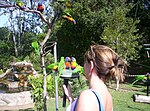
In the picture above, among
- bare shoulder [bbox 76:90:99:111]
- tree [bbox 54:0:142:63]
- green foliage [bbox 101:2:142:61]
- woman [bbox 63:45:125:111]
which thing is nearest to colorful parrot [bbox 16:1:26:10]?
tree [bbox 54:0:142:63]

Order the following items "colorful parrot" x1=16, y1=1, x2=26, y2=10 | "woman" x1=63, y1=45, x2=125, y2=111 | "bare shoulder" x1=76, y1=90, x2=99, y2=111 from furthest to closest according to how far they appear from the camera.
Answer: "colorful parrot" x1=16, y1=1, x2=26, y2=10 < "woman" x1=63, y1=45, x2=125, y2=111 < "bare shoulder" x1=76, y1=90, x2=99, y2=111

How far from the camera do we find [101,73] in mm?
1209

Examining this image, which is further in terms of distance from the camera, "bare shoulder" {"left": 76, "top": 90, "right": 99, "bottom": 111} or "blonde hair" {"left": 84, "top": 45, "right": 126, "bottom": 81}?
"blonde hair" {"left": 84, "top": 45, "right": 126, "bottom": 81}

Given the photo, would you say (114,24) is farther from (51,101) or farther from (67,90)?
(67,90)

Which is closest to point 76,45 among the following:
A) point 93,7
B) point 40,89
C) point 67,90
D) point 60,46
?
point 60,46

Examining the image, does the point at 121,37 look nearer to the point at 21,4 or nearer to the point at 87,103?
the point at 21,4

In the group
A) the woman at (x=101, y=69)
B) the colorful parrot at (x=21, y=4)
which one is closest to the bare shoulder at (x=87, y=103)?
the woman at (x=101, y=69)

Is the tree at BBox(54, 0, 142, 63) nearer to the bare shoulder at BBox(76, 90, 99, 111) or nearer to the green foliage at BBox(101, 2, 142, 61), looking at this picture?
the green foliage at BBox(101, 2, 142, 61)

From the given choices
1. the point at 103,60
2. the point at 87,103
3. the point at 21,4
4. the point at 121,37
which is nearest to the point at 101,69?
the point at 103,60

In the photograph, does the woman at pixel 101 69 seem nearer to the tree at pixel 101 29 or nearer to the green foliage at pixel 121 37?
the tree at pixel 101 29

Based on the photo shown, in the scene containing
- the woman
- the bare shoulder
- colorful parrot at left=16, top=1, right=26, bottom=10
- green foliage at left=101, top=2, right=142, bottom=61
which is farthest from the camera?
green foliage at left=101, top=2, right=142, bottom=61

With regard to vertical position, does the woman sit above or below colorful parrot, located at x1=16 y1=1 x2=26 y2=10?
below

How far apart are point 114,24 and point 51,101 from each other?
4.13 metres

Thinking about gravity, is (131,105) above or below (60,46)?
below
